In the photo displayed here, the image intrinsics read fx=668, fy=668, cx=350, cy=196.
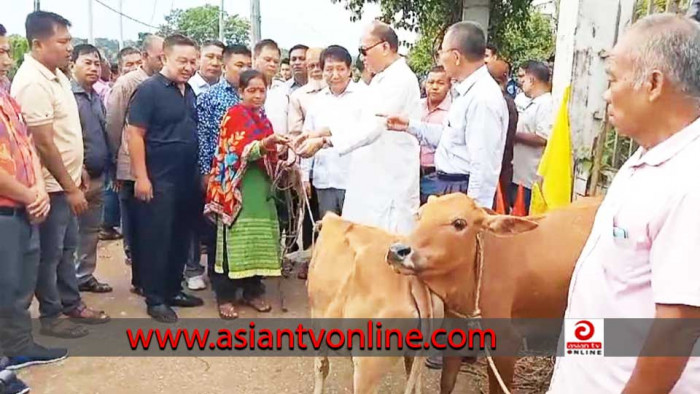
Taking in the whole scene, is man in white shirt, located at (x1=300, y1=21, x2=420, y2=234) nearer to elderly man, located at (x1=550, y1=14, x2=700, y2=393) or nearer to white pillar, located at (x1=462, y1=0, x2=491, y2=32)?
elderly man, located at (x1=550, y1=14, x2=700, y2=393)

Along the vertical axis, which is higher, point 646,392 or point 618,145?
point 618,145

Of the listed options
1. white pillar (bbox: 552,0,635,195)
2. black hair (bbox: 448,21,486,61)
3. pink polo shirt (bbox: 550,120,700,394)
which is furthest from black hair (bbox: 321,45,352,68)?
pink polo shirt (bbox: 550,120,700,394)

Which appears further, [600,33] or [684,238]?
[600,33]

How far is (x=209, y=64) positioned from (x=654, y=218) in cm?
472

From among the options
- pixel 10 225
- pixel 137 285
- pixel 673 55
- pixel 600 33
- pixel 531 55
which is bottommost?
pixel 137 285

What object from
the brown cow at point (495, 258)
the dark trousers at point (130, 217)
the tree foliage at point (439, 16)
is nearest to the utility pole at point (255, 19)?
the tree foliage at point (439, 16)

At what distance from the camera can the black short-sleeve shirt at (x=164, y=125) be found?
14.1 feet

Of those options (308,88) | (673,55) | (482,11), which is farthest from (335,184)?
(482,11)

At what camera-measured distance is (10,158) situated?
3350 millimetres

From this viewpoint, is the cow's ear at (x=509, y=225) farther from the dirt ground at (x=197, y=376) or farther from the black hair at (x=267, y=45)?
the black hair at (x=267, y=45)

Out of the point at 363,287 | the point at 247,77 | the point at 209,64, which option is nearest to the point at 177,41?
the point at 247,77

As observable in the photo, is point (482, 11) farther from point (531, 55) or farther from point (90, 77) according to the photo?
point (90, 77)

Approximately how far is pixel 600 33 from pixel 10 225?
3.44 metres

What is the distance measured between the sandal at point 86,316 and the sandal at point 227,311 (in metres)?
0.76
